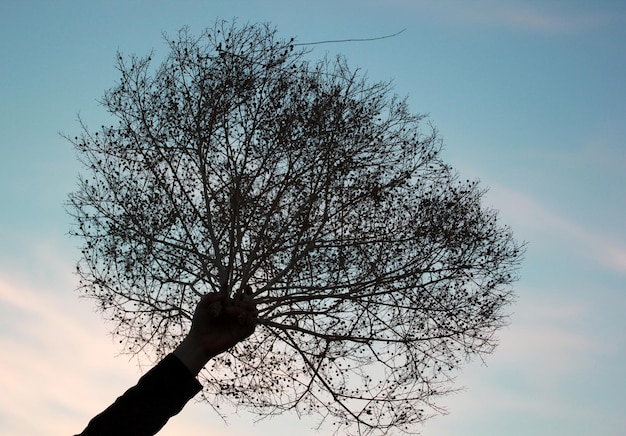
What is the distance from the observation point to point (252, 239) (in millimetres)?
9414

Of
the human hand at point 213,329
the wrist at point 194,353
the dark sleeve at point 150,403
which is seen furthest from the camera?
the human hand at point 213,329

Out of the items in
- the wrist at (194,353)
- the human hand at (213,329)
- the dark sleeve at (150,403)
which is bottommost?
the dark sleeve at (150,403)

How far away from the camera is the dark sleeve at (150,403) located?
2.44m

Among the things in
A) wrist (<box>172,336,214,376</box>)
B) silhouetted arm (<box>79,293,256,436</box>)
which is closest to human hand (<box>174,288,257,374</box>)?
wrist (<box>172,336,214,376</box>)

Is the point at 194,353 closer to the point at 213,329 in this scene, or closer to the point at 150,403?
the point at 213,329

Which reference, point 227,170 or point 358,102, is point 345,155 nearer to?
point 358,102

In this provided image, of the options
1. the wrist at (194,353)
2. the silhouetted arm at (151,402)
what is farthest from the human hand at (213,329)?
the silhouetted arm at (151,402)

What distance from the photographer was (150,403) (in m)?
2.54

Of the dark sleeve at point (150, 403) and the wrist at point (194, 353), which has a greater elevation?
the wrist at point (194, 353)

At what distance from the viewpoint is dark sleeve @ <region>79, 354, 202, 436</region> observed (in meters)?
2.44

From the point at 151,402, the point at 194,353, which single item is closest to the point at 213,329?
the point at 194,353

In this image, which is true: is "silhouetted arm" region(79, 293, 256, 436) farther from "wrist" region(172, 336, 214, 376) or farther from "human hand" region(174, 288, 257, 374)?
"wrist" region(172, 336, 214, 376)

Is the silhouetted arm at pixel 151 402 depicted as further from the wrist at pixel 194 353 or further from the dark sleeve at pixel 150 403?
the wrist at pixel 194 353

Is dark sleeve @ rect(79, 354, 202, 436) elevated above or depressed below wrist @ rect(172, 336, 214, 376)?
below
